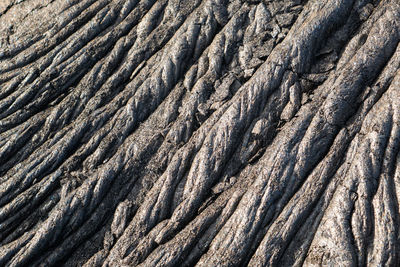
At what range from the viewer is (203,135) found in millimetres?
10867

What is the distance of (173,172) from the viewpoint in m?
10.6

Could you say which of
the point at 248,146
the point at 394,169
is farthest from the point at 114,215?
the point at 394,169

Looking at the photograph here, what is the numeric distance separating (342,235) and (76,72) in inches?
346

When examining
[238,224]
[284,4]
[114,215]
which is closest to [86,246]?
[114,215]

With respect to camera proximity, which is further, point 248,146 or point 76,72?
point 76,72

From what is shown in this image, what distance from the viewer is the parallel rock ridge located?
31.5ft

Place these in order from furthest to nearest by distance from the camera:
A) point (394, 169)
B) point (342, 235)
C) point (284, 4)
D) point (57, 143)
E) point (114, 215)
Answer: point (284, 4) → point (57, 143) → point (114, 215) → point (394, 169) → point (342, 235)

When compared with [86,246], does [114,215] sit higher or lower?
higher

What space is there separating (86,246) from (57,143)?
3.05 m

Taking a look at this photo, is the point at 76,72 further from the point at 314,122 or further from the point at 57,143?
the point at 314,122

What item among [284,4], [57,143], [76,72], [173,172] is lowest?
[57,143]

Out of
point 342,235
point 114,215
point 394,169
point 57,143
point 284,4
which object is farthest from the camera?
point 284,4

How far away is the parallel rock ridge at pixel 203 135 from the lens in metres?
9.61

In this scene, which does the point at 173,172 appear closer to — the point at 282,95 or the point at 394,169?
the point at 282,95
